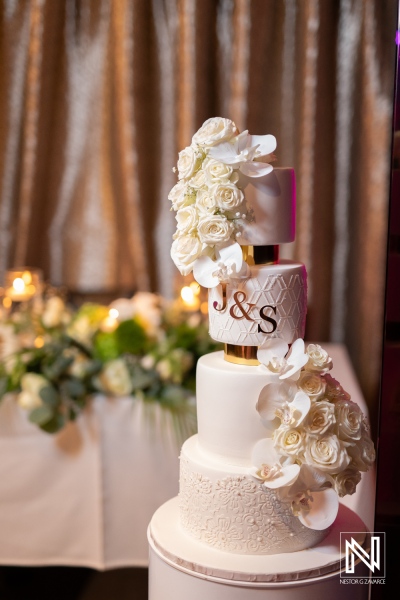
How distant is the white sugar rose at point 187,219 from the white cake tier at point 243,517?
0.41 meters

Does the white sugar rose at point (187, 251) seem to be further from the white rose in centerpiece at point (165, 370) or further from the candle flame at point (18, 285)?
the candle flame at point (18, 285)

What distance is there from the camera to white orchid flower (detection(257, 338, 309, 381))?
1026mm

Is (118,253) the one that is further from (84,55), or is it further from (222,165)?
(222,165)

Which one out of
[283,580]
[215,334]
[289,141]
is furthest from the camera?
[289,141]

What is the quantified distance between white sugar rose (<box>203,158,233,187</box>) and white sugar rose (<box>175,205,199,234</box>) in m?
0.05

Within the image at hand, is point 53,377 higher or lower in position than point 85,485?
higher

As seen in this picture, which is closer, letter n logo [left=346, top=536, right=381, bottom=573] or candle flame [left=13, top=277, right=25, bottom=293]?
letter n logo [left=346, top=536, right=381, bottom=573]

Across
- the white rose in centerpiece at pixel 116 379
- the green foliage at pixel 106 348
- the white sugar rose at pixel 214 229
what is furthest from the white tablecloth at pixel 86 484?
the white sugar rose at pixel 214 229

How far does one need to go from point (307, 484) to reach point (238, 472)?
0.39 feet

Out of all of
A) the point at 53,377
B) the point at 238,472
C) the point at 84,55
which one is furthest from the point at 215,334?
the point at 84,55

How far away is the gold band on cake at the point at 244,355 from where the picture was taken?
3.72 ft

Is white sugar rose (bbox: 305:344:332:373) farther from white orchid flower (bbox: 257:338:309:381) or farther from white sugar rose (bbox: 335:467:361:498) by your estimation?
white sugar rose (bbox: 335:467:361:498)

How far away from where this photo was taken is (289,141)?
3180 mm

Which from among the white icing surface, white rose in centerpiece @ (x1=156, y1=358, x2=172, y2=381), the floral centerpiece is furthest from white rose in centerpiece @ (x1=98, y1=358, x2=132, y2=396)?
the white icing surface
